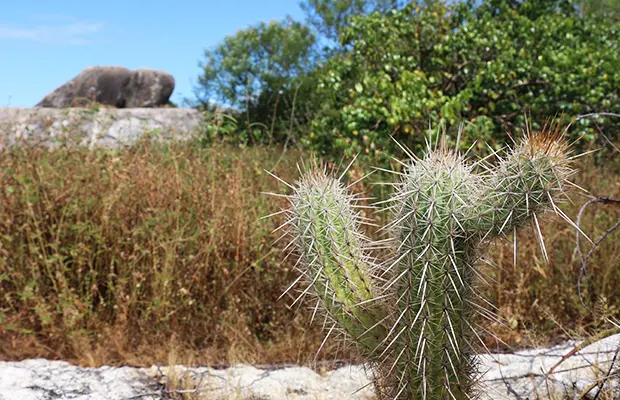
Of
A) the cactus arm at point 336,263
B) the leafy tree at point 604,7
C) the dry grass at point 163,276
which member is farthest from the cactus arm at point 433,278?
the leafy tree at point 604,7

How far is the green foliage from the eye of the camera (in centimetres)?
606

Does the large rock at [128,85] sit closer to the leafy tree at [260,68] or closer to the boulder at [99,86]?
the boulder at [99,86]

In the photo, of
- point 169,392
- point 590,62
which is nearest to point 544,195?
point 169,392

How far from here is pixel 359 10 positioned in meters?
19.9

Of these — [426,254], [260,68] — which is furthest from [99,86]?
[426,254]

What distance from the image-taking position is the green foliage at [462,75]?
6062mm

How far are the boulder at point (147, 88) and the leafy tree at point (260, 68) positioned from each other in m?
4.09

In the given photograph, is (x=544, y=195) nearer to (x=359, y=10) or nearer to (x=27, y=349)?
(x=27, y=349)

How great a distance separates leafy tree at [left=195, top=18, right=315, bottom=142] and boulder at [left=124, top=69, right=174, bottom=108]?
13.4ft

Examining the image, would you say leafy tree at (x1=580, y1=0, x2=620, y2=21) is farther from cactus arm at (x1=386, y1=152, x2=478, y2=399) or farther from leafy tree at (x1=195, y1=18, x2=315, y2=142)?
cactus arm at (x1=386, y1=152, x2=478, y2=399)

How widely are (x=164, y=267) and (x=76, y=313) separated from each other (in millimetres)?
602

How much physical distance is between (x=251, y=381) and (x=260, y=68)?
11932 mm

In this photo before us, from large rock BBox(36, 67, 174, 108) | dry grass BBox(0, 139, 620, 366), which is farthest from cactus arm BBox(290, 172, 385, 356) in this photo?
large rock BBox(36, 67, 174, 108)

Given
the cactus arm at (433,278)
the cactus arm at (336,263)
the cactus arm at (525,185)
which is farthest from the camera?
the cactus arm at (336,263)
